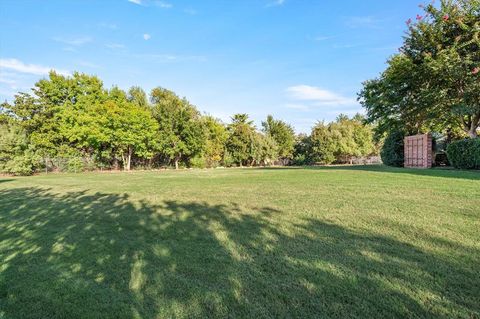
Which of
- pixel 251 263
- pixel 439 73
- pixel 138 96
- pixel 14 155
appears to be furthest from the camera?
pixel 138 96

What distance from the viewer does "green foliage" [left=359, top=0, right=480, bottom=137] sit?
40.1ft

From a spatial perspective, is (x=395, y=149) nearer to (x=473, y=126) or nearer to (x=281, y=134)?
(x=473, y=126)

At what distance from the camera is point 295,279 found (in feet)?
6.69

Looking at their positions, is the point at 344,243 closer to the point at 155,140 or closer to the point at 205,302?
the point at 205,302

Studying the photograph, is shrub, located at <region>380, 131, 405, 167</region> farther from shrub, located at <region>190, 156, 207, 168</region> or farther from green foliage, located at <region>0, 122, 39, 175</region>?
green foliage, located at <region>0, 122, 39, 175</region>

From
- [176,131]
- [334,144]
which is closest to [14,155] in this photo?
[176,131]

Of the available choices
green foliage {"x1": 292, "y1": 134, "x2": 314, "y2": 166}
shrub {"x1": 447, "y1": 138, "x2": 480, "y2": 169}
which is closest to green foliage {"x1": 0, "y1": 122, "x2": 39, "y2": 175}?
shrub {"x1": 447, "y1": 138, "x2": 480, "y2": 169}

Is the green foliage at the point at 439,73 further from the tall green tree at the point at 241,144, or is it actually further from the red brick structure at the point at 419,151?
the tall green tree at the point at 241,144

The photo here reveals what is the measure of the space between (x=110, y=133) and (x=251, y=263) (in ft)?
84.1

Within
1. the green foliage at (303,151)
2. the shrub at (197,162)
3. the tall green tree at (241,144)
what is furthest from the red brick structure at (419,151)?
the green foliage at (303,151)

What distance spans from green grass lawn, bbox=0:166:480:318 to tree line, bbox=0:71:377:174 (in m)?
20.4

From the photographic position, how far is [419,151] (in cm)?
1516

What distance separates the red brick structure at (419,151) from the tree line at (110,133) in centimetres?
1040

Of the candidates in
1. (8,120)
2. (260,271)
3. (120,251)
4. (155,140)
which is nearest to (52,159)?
(8,120)
